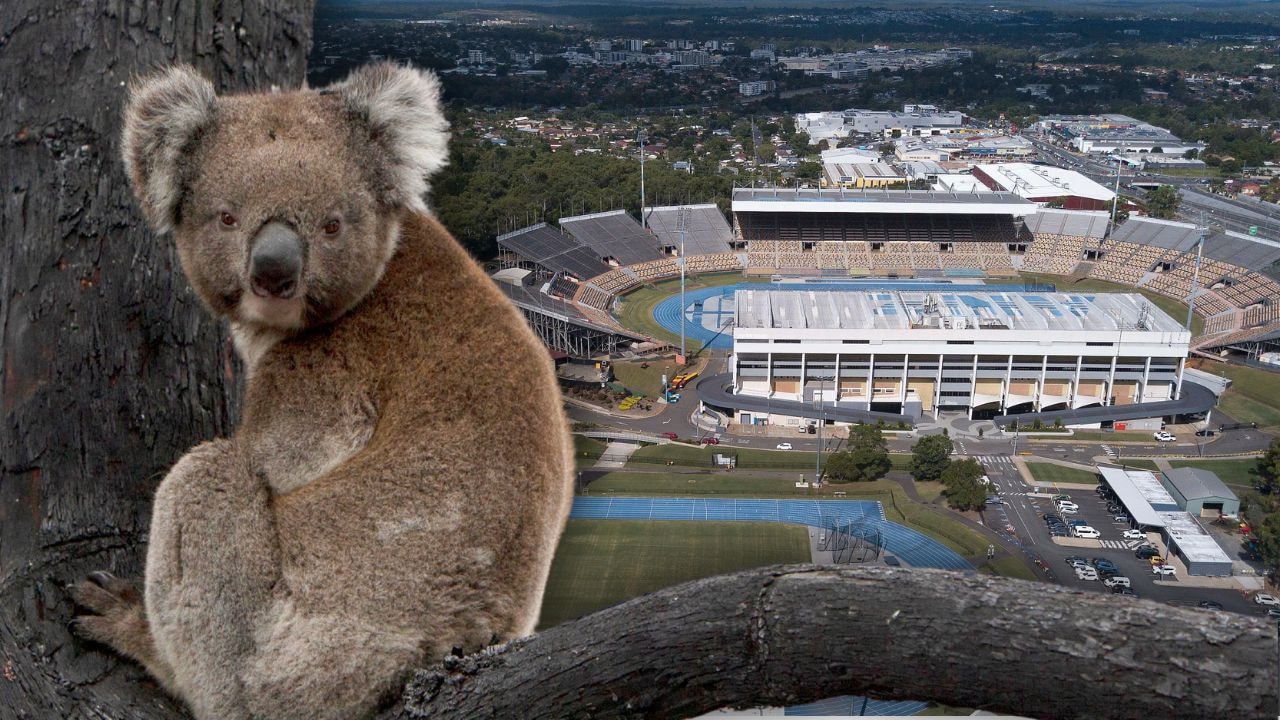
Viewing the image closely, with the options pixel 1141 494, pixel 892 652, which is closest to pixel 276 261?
pixel 892 652

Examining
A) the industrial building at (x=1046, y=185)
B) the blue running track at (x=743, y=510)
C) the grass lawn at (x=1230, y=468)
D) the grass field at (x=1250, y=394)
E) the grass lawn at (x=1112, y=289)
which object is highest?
the industrial building at (x=1046, y=185)

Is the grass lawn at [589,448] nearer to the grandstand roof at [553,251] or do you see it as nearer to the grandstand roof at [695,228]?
the grandstand roof at [553,251]

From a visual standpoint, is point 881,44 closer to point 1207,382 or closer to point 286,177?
point 1207,382

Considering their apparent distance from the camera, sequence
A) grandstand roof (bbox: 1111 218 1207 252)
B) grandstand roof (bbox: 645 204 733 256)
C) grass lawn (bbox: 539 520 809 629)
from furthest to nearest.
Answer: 1. grandstand roof (bbox: 645 204 733 256)
2. grandstand roof (bbox: 1111 218 1207 252)
3. grass lawn (bbox: 539 520 809 629)

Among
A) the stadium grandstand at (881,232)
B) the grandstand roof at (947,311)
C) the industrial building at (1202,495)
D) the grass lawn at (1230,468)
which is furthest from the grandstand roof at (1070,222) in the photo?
the industrial building at (1202,495)

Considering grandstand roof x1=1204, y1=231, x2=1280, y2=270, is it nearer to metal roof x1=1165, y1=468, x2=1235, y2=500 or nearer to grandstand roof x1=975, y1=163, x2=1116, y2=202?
grandstand roof x1=975, y1=163, x2=1116, y2=202

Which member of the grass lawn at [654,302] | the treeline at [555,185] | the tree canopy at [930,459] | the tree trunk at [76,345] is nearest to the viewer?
the tree trunk at [76,345]

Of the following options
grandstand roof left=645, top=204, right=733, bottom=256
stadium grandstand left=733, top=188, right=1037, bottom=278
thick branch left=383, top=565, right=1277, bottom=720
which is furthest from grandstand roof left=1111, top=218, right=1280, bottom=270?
thick branch left=383, top=565, right=1277, bottom=720
